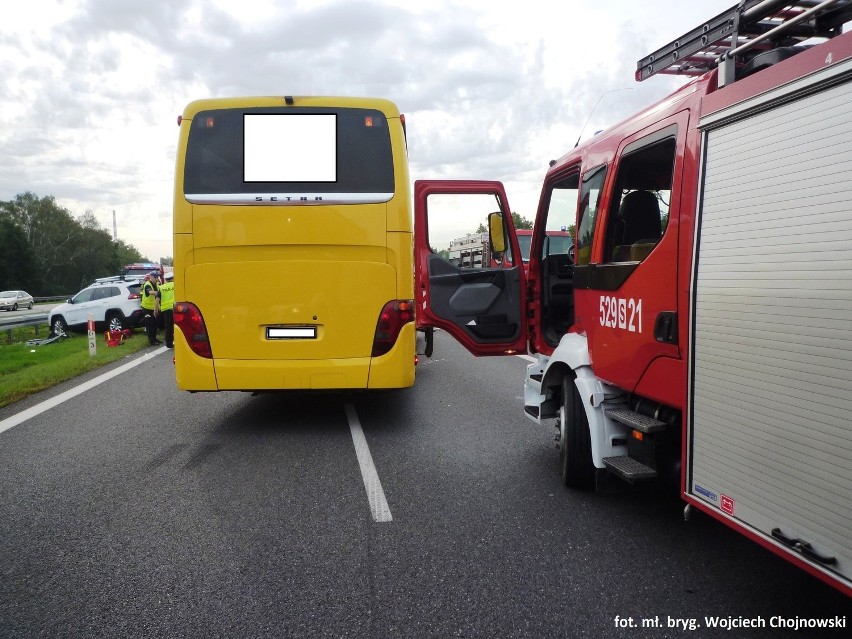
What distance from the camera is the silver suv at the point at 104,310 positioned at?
1941 centimetres

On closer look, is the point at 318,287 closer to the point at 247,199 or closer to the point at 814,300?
the point at 247,199

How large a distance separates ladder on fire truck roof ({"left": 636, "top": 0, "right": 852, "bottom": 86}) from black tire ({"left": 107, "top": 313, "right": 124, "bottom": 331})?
1803cm

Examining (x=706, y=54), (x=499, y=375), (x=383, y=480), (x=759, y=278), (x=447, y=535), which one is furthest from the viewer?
(x=499, y=375)

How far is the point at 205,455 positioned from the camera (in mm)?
5805

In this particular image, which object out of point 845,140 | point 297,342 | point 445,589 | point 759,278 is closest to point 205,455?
point 297,342

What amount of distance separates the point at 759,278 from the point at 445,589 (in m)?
1.95

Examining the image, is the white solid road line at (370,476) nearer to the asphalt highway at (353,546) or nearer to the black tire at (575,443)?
the asphalt highway at (353,546)

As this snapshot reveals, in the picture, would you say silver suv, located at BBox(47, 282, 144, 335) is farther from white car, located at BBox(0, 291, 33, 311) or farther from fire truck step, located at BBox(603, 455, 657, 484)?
white car, located at BBox(0, 291, 33, 311)

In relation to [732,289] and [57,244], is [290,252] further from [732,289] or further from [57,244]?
[57,244]

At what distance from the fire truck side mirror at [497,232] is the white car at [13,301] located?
4940 centimetres

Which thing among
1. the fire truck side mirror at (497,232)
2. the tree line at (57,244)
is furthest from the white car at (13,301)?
the fire truck side mirror at (497,232)

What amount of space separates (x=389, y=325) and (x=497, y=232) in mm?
1404

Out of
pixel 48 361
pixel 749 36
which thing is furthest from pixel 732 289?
pixel 48 361

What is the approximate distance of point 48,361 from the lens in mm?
13562
